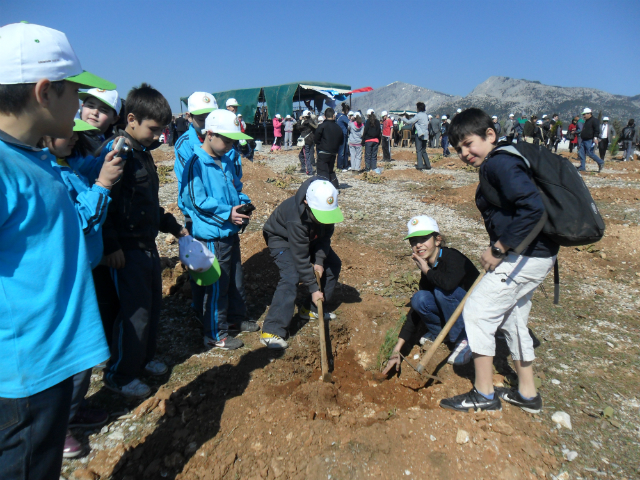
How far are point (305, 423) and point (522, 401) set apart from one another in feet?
4.72

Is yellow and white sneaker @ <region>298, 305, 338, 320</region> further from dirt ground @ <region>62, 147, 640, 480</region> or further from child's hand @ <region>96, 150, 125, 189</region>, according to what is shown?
child's hand @ <region>96, 150, 125, 189</region>

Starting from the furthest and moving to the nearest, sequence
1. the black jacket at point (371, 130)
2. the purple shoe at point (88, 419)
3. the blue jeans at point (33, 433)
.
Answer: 1. the black jacket at point (371, 130)
2. the purple shoe at point (88, 419)
3. the blue jeans at point (33, 433)

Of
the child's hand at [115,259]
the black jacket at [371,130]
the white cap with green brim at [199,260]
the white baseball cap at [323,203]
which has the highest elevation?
the black jacket at [371,130]

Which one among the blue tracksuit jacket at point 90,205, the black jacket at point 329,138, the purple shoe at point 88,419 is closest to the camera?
the blue tracksuit jacket at point 90,205

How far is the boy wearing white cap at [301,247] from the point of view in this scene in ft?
10.6

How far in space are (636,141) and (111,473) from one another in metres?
25.3

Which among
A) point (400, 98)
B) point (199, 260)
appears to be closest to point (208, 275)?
point (199, 260)

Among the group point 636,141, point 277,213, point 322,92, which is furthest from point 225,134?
point 636,141

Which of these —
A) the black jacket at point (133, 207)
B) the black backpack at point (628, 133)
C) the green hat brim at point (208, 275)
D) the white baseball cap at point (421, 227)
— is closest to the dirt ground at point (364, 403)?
the green hat brim at point (208, 275)

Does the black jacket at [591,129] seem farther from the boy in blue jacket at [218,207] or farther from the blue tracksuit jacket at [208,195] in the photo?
the blue tracksuit jacket at [208,195]

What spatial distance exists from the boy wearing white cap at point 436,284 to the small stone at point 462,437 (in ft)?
2.64

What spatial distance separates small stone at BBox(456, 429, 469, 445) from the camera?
2.44m

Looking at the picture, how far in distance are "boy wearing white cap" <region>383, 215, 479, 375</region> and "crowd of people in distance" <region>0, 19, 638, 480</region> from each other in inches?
0.5

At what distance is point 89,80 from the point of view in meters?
1.49
